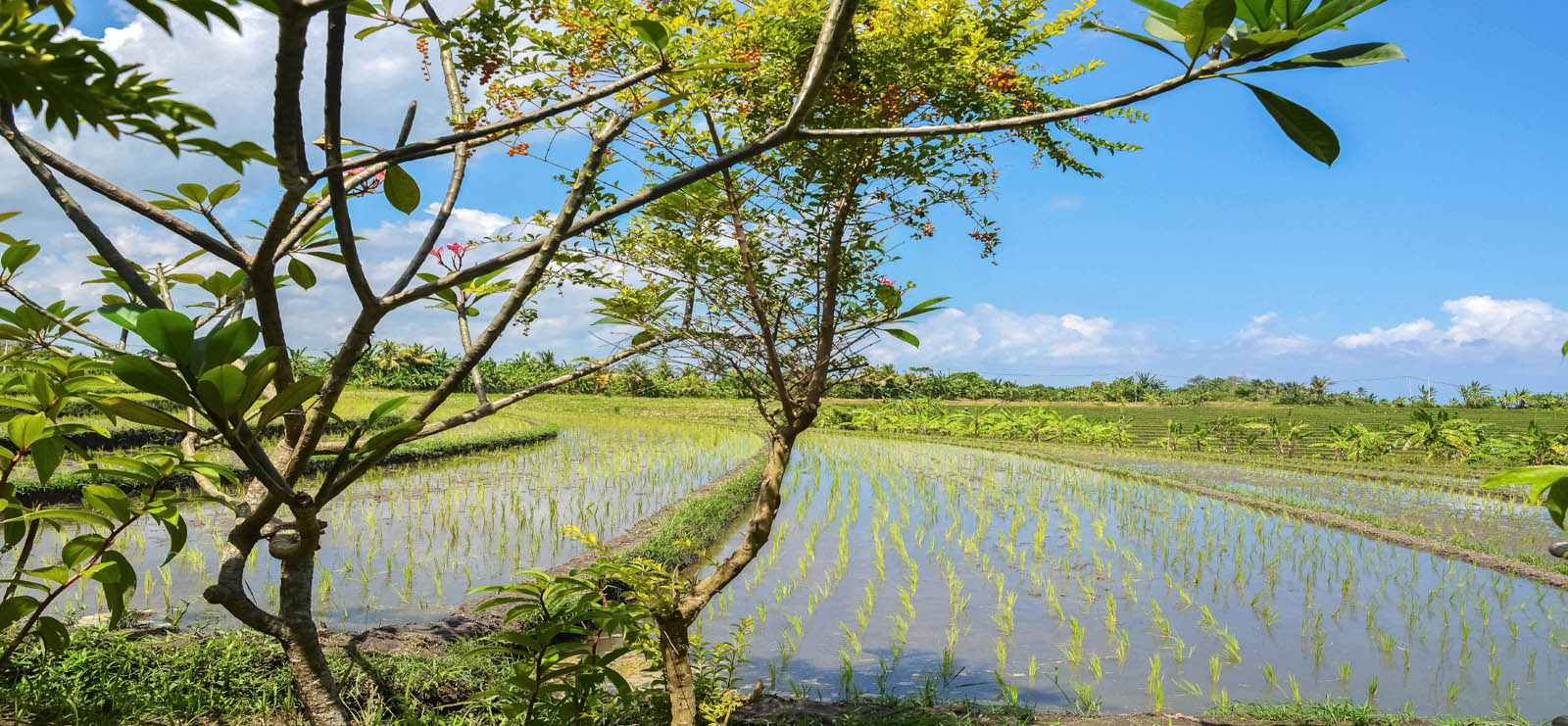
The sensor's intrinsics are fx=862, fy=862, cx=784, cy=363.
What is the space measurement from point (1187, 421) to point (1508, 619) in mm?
17792

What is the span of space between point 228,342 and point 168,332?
59 millimetres

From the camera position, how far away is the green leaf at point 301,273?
155 cm

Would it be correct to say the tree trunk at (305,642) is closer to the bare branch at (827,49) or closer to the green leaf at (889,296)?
the bare branch at (827,49)

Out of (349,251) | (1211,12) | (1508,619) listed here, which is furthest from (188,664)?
(1508,619)

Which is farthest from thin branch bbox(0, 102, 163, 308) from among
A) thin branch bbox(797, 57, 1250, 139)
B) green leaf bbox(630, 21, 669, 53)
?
thin branch bbox(797, 57, 1250, 139)

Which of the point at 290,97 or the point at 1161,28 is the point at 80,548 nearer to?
the point at 290,97

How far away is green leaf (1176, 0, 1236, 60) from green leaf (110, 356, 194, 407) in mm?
1117

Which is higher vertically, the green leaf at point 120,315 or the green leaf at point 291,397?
the green leaf at point 120,315

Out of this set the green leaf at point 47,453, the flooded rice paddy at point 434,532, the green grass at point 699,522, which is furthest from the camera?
the green grass at point 699,522

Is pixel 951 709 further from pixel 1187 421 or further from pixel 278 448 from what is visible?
pixel 1187 421

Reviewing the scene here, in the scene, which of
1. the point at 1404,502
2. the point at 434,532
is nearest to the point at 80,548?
the point at 434,532

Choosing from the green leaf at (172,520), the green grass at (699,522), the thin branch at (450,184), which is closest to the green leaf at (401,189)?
the thin branch at (450,184)

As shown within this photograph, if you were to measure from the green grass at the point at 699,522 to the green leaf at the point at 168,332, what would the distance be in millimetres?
3372

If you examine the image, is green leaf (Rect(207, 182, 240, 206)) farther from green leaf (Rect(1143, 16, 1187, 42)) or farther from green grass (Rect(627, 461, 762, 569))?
green grass (Rect(627, 461, 762, 569))
